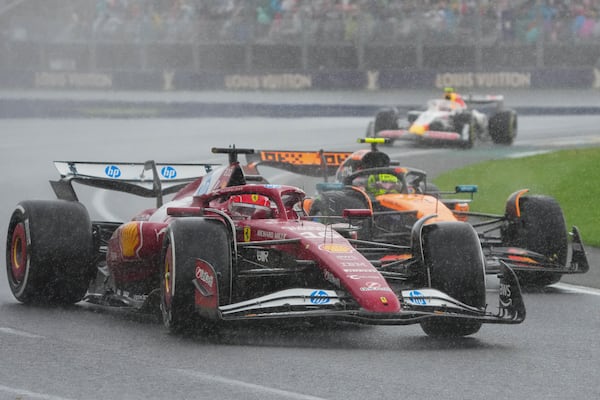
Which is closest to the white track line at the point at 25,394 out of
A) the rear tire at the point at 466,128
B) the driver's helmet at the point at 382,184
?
the driver's helmet at the point at 382,184

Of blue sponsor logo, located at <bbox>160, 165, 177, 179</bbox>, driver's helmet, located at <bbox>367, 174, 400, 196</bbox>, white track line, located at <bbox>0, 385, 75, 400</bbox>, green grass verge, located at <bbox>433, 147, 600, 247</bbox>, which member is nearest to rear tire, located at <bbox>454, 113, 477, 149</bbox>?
green grass verge, located at <bbox>433, 147, 600, 247</bbox>

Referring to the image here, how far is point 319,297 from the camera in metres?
8.45

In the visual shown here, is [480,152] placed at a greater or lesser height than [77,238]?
lesser

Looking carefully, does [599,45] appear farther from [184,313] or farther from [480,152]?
[184,313]

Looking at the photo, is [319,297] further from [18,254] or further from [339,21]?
[339,21]

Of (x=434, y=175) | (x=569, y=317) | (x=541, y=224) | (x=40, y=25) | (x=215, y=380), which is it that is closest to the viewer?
(x=215, y=380)

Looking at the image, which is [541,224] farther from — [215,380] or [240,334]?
[215,380]

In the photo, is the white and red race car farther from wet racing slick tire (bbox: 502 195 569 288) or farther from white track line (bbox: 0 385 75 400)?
white track line (bbox: 0 385 75 400)

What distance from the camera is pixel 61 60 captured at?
1543 inches

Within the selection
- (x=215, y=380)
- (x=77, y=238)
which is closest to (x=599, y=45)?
(x=77, y=238)

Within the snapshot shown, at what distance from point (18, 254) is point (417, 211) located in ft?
13.8

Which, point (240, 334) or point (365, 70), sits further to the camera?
point (365, 70)

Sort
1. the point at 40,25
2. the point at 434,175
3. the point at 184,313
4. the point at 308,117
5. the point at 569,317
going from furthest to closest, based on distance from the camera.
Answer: the point at 40,25 → the point at 308,117 → the point at 434,175 → the point at 569,317 → the point at 184,313

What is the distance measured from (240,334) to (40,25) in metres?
32.4
